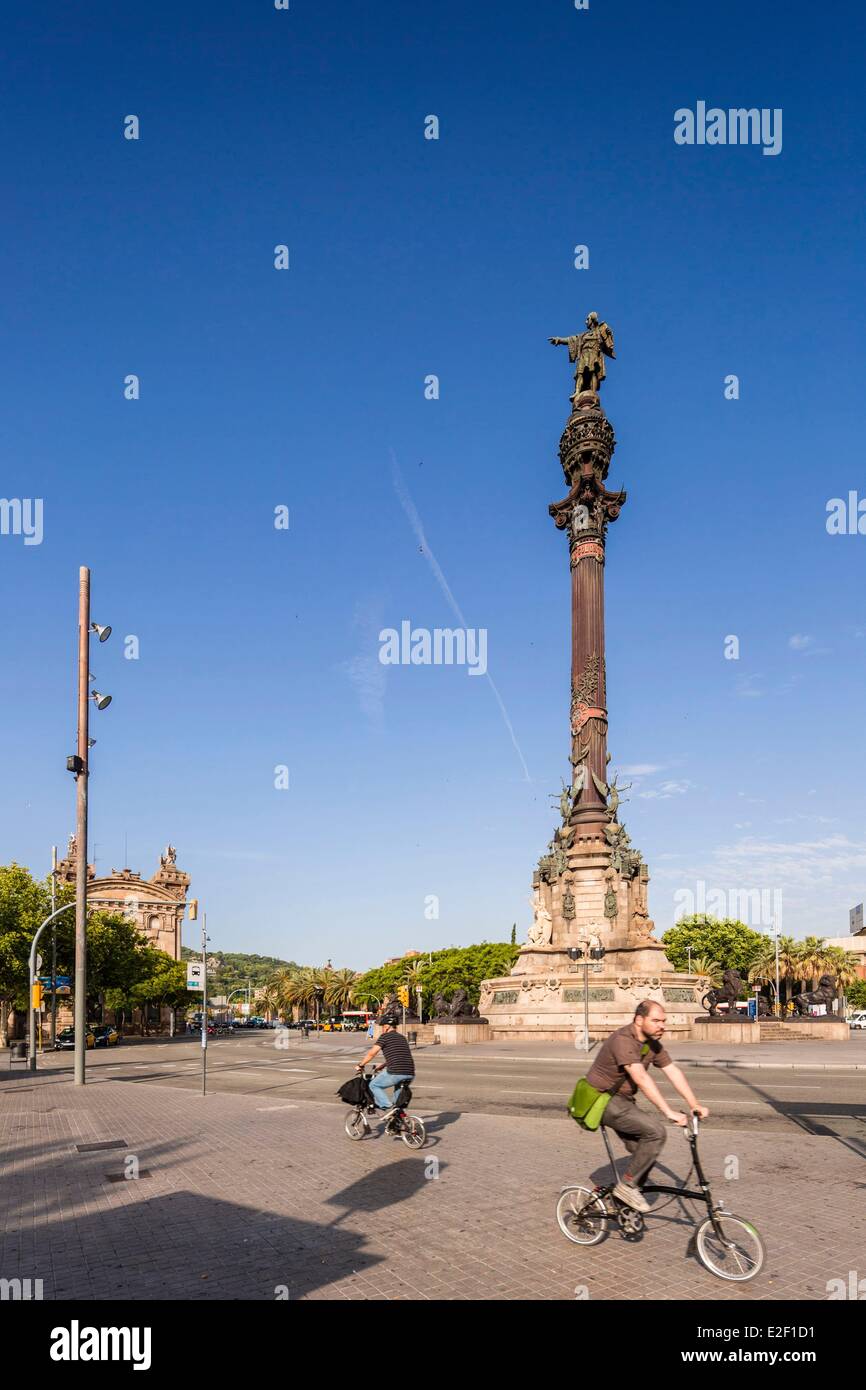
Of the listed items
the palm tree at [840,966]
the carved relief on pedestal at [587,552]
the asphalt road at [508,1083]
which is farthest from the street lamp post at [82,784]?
the palm tree at [840,966]

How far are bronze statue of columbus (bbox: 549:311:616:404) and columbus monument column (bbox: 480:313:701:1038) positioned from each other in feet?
0.22

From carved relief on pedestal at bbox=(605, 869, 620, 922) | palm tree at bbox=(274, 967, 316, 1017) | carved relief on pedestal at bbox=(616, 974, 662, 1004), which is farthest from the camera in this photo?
palm tree at bbox=(274, 967, 316, 1017)

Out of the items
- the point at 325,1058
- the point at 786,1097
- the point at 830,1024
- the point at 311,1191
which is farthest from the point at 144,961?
the point at 311,1191

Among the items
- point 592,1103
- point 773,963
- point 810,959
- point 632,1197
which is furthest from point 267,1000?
point 592,1103

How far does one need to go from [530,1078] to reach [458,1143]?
1142 centimetres

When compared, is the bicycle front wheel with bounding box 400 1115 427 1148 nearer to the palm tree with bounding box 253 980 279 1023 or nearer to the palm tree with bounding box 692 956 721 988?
the palm tree with bounding box 692 956 721 988

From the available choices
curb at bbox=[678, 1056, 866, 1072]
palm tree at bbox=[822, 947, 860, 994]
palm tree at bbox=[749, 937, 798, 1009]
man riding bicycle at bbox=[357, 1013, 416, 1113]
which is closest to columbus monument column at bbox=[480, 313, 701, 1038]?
curb at bbox=[678, 1056, 866, 1072]

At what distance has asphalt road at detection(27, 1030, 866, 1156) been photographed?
1586cm

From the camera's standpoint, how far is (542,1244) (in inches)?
296

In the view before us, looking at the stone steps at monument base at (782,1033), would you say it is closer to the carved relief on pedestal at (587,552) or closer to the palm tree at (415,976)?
the carved relief on pedestal at (587,552)

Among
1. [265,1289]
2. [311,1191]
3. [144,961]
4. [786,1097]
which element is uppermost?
[265,1289]

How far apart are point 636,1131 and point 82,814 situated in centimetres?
1950

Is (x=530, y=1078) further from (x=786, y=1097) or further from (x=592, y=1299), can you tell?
(x=592, y=1299)

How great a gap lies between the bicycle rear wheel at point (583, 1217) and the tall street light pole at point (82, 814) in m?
17.7
